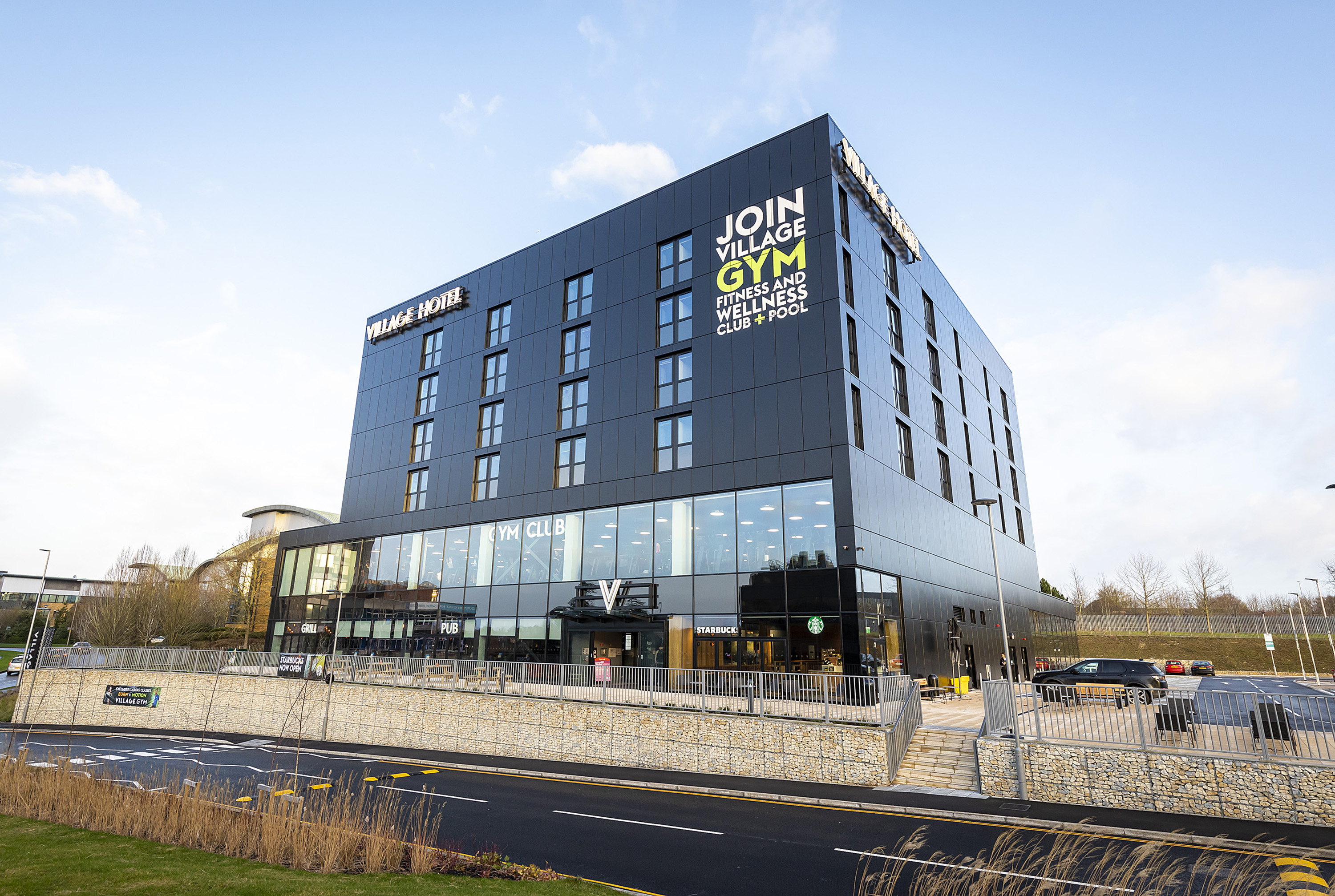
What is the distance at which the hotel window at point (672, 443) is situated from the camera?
108 feet

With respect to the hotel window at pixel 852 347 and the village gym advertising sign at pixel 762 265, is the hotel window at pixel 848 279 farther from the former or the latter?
the village gym advertising sign at pixel 762 265

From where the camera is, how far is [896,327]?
36.9 metres

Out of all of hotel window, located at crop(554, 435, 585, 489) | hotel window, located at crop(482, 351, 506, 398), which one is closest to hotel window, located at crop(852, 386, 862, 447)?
hotel window, located at crop(554, 435, 585, 489)

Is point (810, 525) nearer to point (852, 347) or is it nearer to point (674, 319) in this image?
point (852, 347)

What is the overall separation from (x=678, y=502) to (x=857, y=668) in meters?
11.0

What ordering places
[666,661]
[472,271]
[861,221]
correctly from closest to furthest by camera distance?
[666,661] → [861,221] → [472,271]

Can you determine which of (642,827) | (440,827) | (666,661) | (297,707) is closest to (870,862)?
(642,827)

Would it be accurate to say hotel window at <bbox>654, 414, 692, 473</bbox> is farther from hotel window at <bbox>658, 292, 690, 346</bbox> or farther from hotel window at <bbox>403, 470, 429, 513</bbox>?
hotel window at <bbox>403, 470, 429, 513</bbox>

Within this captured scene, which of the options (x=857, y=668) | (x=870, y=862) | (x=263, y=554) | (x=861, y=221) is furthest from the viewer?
(x=263, y=554)

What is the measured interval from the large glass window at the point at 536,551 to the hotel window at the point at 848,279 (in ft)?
62.8

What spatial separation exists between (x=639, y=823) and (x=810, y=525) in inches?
625

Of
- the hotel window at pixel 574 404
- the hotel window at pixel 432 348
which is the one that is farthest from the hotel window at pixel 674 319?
the hotel window at pixel 432 348

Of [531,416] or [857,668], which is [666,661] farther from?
[531,416]

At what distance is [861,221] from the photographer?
34.2 meters
